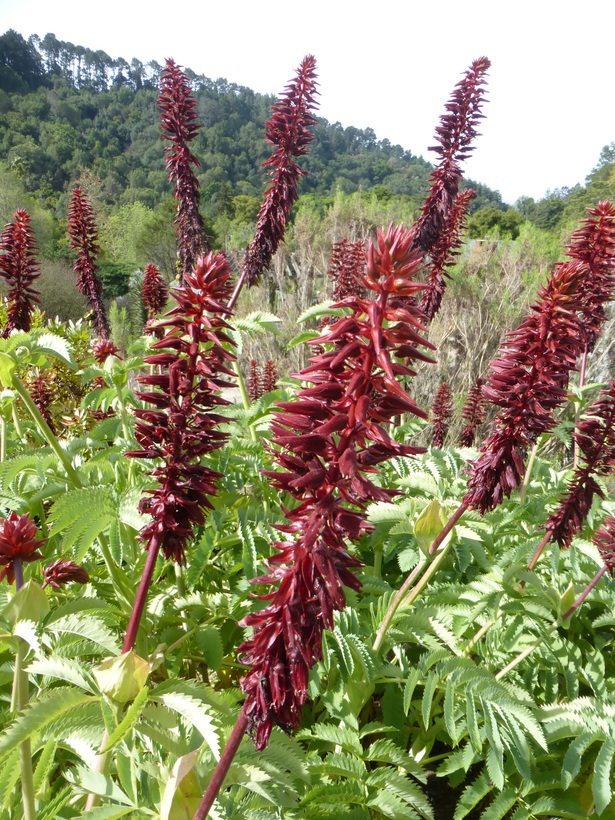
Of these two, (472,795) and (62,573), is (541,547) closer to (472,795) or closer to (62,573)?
(472,795)

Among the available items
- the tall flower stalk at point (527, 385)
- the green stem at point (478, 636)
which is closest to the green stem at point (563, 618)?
the green stem at point (478, 636)

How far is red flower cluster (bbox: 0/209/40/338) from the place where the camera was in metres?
4.14

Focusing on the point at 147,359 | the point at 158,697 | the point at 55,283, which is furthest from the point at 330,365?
the point at 55,283

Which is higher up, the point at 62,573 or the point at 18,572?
the point at 18,572

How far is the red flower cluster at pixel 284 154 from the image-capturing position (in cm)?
391

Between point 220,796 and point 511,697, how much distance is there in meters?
1.07

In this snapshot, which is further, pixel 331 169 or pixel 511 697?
pixel 331 169

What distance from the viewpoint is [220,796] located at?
1.43 meters

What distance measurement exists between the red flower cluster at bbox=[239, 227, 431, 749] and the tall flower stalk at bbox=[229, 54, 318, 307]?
9.38ft

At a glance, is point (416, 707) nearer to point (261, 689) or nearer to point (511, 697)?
point (511, 697)

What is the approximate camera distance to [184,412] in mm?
1562

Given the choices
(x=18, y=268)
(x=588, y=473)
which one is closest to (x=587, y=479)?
(x=588, y=473)

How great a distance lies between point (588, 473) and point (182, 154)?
13.1 feet

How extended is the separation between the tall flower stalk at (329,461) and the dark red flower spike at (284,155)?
2971 mm
